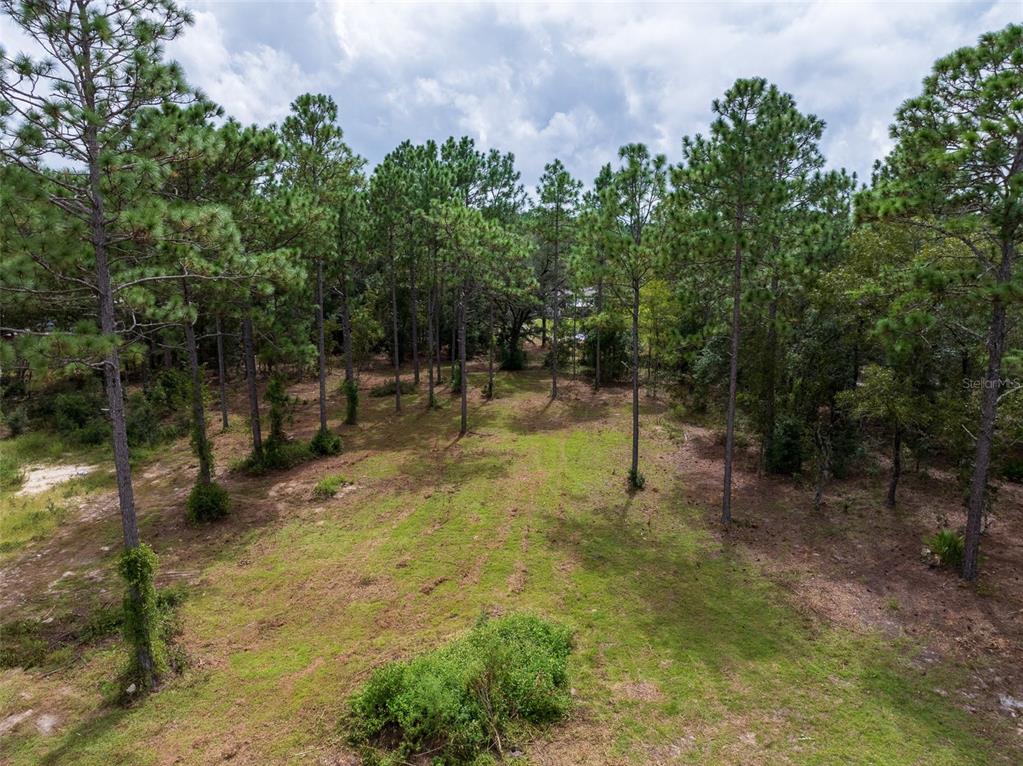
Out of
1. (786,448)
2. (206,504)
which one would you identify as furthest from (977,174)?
(206,504)

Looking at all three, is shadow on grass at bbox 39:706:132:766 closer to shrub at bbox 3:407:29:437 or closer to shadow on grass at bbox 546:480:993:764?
shadow on grass at bbox 546:480:993:764

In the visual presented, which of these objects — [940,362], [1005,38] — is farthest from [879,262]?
[1005,38]

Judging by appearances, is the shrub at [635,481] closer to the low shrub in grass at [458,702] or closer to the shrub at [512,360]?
the low shrub in grass at [458,702]

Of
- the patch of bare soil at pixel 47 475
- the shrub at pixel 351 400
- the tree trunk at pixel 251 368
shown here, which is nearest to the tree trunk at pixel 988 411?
the tree trunk at pixel 251 368

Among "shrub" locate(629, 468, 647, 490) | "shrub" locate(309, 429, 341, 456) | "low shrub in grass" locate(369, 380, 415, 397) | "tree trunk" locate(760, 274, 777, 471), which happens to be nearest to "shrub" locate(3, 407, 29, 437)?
"shrub" locate(309, 429, 341, 456)

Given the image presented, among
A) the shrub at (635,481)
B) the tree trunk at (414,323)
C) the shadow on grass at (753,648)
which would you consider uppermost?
the tree trunk at (414,323)

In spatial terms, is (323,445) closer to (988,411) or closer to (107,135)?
(107,135)
